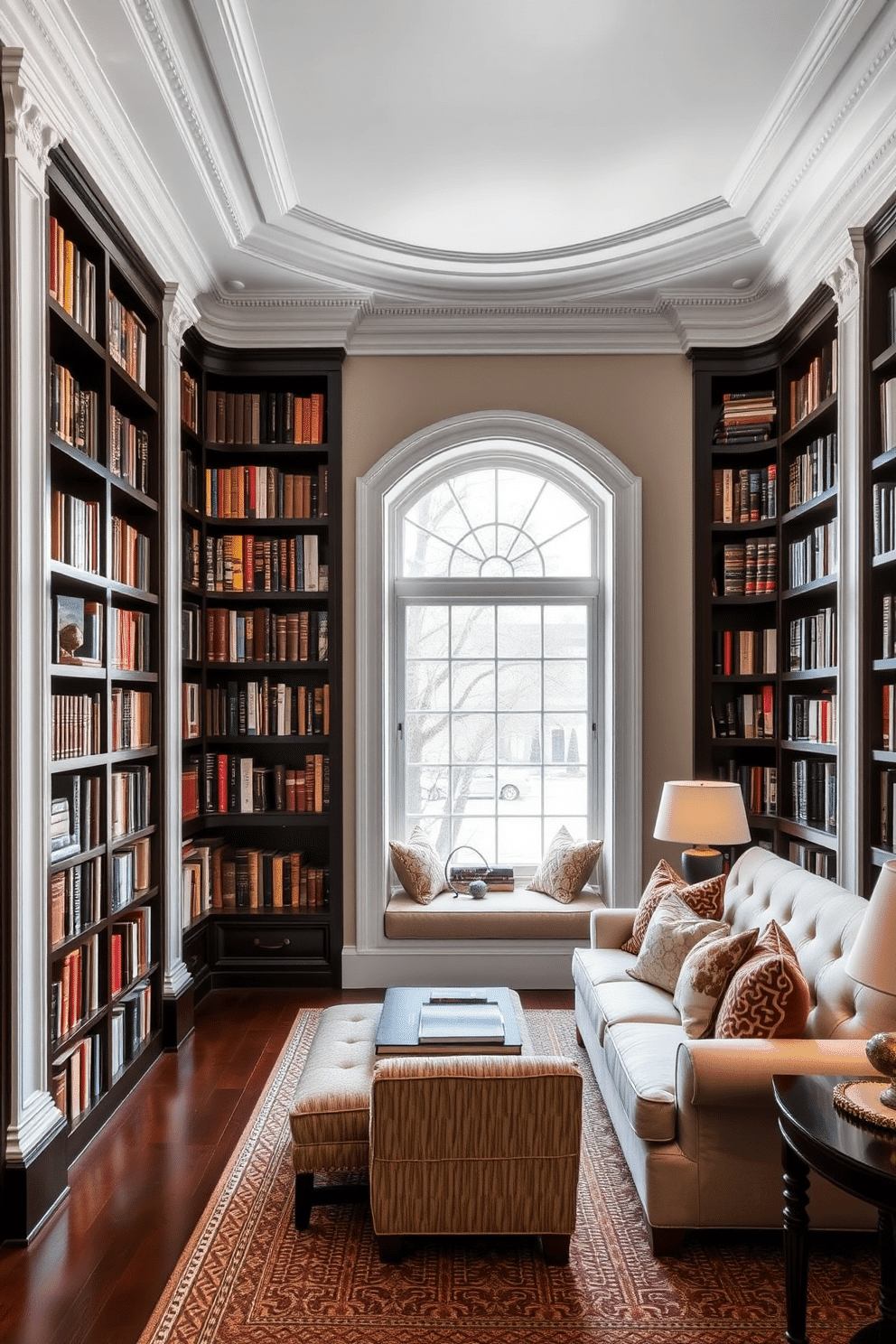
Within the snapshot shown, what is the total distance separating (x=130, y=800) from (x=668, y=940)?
2.19 m

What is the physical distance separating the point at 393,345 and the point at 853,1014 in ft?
13.0

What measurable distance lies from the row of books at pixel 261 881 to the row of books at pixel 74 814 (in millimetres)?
1609

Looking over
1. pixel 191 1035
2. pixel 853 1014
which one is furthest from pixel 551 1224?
pixel 191 1035

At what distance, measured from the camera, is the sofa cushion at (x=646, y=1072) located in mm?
2682

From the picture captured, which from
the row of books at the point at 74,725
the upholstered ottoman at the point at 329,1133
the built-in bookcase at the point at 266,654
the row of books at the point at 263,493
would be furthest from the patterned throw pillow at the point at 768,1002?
the row of books at the point at 263,493

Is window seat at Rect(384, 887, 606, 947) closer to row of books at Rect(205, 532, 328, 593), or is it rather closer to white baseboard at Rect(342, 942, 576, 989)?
white baseboard at Rect(342, 942, 576, 989)

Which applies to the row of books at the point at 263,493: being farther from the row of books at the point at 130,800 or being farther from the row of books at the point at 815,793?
the row of books at the point at 815,793

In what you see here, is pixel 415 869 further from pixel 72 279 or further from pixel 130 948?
pixel 72 279

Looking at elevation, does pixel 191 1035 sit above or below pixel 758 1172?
below

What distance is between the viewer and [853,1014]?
2684 mm

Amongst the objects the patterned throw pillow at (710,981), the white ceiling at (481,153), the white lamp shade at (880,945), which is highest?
the white ceiling at (481,153)

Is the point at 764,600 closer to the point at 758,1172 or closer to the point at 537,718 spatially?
the point at 537,718

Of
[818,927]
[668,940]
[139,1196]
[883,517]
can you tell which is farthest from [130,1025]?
[883,517]

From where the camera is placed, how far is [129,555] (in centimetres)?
408
